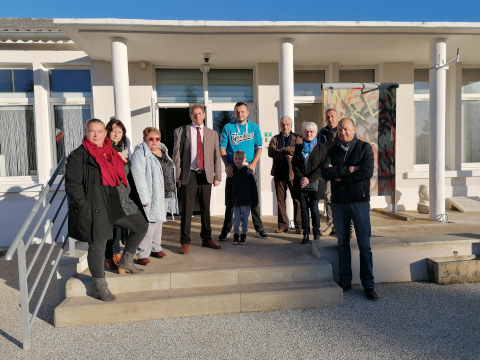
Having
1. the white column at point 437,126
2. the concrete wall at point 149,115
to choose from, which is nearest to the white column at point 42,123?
the concrete wall at point 149,115

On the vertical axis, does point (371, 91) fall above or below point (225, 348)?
above

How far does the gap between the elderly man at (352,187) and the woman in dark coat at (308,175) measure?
64 cm

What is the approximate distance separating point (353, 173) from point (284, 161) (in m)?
1.52

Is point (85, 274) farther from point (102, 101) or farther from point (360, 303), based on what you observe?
point (102, 101)

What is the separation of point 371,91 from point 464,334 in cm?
400

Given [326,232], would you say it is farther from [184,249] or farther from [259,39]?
[259,39]

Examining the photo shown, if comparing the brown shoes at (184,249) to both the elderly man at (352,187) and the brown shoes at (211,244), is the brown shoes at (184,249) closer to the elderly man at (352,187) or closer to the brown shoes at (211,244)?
the brown shoes at (211,244)

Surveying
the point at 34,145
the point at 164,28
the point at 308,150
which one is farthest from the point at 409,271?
the point at 34,145

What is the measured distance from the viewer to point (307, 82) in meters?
7.26

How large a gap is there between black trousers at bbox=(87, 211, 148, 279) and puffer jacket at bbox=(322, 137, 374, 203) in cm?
190

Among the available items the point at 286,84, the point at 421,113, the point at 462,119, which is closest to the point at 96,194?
the point at 286,84

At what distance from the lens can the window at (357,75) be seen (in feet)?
24.1

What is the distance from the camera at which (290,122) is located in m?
4.93

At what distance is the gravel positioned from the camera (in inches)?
109
